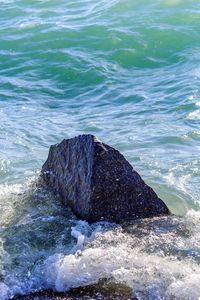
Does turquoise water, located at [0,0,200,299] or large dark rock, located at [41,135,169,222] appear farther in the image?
large dark rock, located at [41,135,169,222]

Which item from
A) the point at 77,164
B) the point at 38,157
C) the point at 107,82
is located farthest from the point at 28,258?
the point at 107,82

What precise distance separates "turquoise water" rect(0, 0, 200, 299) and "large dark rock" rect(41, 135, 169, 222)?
0.98ft

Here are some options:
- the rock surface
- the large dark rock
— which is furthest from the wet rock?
the large dark rock

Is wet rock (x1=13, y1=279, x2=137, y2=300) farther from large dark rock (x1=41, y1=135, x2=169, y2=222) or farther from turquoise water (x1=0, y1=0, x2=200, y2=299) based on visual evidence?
large dark rock (x1=41, y1=135, x2=169, y2=222)

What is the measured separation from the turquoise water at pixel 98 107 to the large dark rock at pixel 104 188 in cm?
30

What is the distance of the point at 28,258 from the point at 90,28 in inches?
506

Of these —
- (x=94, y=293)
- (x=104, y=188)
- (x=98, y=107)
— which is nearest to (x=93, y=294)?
(x=94, y=293)

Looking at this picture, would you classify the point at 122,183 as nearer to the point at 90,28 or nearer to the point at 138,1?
the point at 90,28

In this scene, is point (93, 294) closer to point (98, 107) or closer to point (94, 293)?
point (94, 293)

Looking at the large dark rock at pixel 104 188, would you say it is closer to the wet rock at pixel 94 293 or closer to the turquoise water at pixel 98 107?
the turquoise water at pixel 98 107

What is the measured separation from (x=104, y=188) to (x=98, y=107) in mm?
5718

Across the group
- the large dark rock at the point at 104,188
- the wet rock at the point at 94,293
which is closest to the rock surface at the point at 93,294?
the wet rock at the point at 94,293

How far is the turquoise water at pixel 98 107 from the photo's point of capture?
19.5 ft

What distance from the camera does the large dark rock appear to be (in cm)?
658
